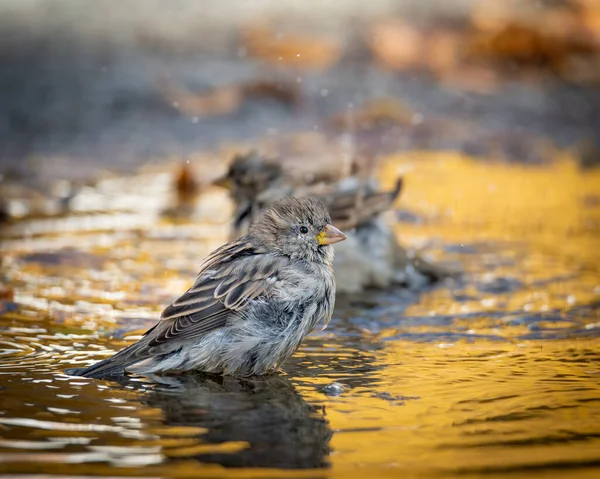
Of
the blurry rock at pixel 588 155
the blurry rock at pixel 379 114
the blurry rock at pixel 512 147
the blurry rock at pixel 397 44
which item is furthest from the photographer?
the blurry rock at pixel 397 44

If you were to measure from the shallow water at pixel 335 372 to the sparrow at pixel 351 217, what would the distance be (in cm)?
21

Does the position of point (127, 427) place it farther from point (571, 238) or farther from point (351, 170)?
point (571, 238)

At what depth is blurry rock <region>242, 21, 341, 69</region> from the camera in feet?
50.7

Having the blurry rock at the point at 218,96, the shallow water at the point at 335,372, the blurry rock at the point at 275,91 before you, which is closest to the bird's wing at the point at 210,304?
the shallow water at the point at 335,372

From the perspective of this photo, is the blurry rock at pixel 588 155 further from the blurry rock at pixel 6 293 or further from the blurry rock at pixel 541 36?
the blurry rock at pixel 6 293

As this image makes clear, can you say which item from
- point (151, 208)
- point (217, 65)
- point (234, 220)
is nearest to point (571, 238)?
point (234, 220)

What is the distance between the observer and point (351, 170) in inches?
318

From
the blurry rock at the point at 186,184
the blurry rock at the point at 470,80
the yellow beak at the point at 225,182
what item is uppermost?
the blurry rock at the point at 470,80

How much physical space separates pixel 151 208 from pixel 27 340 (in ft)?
15.0

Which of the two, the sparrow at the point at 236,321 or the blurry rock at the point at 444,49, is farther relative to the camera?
the blurry rock at the point at 444,49

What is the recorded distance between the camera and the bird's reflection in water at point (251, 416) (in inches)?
154

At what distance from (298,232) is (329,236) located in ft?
0.56

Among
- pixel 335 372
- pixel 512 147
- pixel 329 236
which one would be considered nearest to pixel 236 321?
pixel 335 372

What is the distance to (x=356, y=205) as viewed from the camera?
7375 mm
